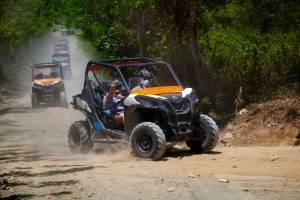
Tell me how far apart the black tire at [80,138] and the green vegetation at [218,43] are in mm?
4151

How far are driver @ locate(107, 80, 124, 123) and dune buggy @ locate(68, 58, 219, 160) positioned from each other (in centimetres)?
10

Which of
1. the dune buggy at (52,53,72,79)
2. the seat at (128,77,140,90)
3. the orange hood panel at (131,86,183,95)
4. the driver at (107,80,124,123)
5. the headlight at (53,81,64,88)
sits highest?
the seat at (128,77,140,90)

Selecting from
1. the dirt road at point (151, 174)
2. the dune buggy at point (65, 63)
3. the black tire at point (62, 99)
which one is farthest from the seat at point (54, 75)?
the dune buggy at point (65, 63)

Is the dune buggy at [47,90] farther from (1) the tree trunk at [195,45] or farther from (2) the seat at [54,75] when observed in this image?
(1) the tree trunk at [195,45]

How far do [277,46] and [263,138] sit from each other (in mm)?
3478

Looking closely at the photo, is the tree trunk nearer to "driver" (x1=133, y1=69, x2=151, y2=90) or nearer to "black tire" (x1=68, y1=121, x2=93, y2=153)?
"driver" (x1=133, y1=69, x2=151, y2=90)

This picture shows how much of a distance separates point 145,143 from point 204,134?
121 centimetres

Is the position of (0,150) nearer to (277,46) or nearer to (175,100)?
(175,100)

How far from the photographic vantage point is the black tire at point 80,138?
10969 millimetres

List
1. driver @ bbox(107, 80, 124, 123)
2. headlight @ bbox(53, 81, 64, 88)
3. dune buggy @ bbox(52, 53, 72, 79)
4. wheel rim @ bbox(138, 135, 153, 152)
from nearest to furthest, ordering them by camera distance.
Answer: wheel rim @ bbox(138, 135, 153, 152), driver @ bbox(107, 80, 124, 123), headlight @ bbox(53, 81, 64, 88), dune buggy @ bbox(52, 53, 72, 79)

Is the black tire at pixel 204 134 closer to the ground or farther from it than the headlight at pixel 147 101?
closer to the ground

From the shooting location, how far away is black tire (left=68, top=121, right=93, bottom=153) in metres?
11.0

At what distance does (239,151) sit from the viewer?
9.79 meters

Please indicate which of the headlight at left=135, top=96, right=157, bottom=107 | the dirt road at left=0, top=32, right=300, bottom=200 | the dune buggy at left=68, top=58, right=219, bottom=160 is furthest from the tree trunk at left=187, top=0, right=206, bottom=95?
the headlight at left=135, top=96, right=157, bottom=107
